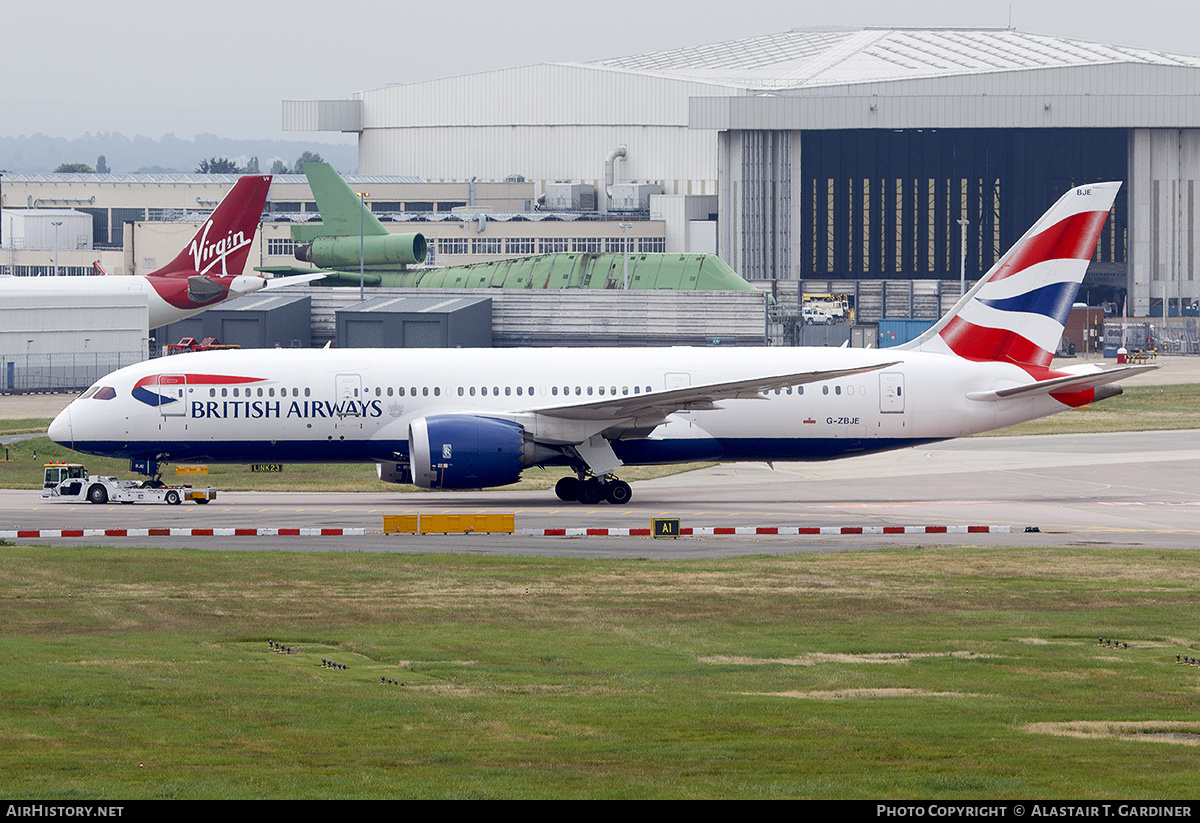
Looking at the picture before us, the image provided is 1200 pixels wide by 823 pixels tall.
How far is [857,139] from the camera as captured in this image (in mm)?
146750

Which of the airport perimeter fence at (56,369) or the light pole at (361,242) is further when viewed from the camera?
the light pole at (361,242)

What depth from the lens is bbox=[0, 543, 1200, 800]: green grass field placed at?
1355 cm

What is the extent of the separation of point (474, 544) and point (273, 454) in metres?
11.2

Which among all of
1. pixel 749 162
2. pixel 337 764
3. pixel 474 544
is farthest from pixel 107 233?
pixel 337 764

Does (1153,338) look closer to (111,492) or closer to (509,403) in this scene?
(509,403)

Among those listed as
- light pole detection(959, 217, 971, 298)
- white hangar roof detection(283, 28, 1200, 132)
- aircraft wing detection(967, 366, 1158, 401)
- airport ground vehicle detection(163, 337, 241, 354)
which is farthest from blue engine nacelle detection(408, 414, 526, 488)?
white hangar roof detection(283, 28, 1200, 132)

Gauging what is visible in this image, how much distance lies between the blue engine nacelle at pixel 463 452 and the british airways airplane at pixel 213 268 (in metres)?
34.5

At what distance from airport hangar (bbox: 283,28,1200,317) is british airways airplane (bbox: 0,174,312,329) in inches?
2582

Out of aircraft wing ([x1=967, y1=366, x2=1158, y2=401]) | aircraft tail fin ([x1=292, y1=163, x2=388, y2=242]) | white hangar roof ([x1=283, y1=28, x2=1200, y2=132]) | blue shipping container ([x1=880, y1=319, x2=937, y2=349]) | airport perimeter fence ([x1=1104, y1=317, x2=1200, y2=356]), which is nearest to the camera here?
aircraft wing ([x1=967, y1=366, x2=1158, y2=401])

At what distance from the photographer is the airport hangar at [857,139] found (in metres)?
129

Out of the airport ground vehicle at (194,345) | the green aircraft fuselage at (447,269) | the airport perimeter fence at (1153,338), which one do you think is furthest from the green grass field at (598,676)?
the airport perimeter fence at (1153,338)

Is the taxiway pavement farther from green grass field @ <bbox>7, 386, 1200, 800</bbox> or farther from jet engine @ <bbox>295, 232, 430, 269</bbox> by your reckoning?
jet engine @ <bbox>295, 232, 430, 269</bbox>

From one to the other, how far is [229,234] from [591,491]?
38.1 meters

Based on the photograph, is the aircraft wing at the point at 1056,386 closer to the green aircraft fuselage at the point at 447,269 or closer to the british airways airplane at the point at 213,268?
the british airways airplane at the point at 213,268
